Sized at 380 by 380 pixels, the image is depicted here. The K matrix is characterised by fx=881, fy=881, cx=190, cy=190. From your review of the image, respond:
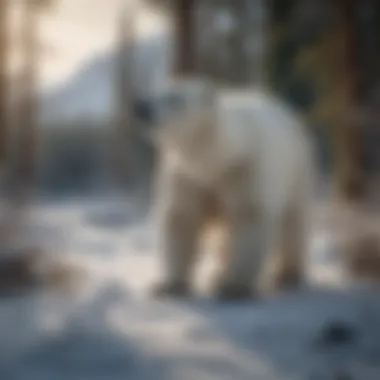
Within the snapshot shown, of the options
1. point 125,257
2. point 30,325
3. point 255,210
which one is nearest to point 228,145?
point 255,210

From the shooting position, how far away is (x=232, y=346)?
834 mm

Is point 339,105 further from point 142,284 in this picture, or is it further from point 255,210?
point 142,284

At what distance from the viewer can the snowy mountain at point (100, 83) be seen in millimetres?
859

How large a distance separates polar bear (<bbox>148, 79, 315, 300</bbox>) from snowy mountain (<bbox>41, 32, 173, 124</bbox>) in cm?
2

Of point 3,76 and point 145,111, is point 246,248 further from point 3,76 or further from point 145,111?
point 3,76

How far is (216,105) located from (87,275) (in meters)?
0.21

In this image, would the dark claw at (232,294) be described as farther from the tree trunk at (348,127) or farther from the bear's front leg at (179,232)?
the tree trunk at (348,127)

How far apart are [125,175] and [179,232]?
0.09 m

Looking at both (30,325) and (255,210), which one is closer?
(30,325)

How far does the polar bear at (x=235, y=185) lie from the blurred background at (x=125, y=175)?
0.02 meters

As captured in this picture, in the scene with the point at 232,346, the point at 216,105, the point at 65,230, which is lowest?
the point at 232,346

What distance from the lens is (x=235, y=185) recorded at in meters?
0.96

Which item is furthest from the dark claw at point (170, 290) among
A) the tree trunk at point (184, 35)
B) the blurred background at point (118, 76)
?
the tree trunk at point (184, 35)

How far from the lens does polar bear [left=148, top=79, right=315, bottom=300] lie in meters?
0.88
